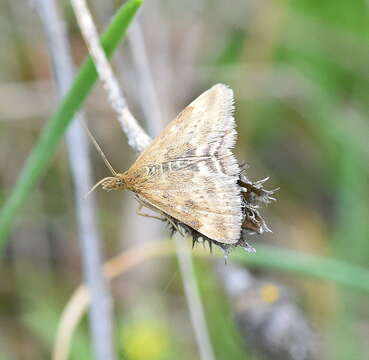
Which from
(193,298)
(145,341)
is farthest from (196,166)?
(145,341)

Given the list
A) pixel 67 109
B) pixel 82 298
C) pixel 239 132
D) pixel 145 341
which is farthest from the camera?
pixel 239 132

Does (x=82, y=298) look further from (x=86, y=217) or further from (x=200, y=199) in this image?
(x=200, y=199)

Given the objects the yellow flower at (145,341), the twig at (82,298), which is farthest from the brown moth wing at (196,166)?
the yellow flower at (145,341)

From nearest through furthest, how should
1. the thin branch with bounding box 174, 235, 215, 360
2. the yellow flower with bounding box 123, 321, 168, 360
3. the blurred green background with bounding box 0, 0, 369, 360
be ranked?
the thin branch with bounding box 174, 235, 215, 360, the yellow flower with bounding box 123, 321, 168, 360, the blurred green background with bounding box 0, 0, 369, 360

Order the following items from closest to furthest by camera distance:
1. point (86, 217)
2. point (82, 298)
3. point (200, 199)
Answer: point (200, 199), point (86, 217), point (82, 298)

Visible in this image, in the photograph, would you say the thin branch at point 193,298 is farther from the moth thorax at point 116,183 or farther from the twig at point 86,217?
the moth thorax at point 116,183

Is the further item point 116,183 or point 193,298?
point 193,298

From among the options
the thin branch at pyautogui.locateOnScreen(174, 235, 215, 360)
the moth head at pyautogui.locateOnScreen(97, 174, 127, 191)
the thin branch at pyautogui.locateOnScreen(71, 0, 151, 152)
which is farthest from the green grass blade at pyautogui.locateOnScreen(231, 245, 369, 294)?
the thin branch at pyautogui.locateOnScreen(71, 0, 151, 152)

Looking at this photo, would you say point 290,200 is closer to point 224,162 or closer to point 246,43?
point 246,43

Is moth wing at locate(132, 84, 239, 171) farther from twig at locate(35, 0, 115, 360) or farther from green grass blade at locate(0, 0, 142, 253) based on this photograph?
twig at locate(35, 0, 115, 360)
